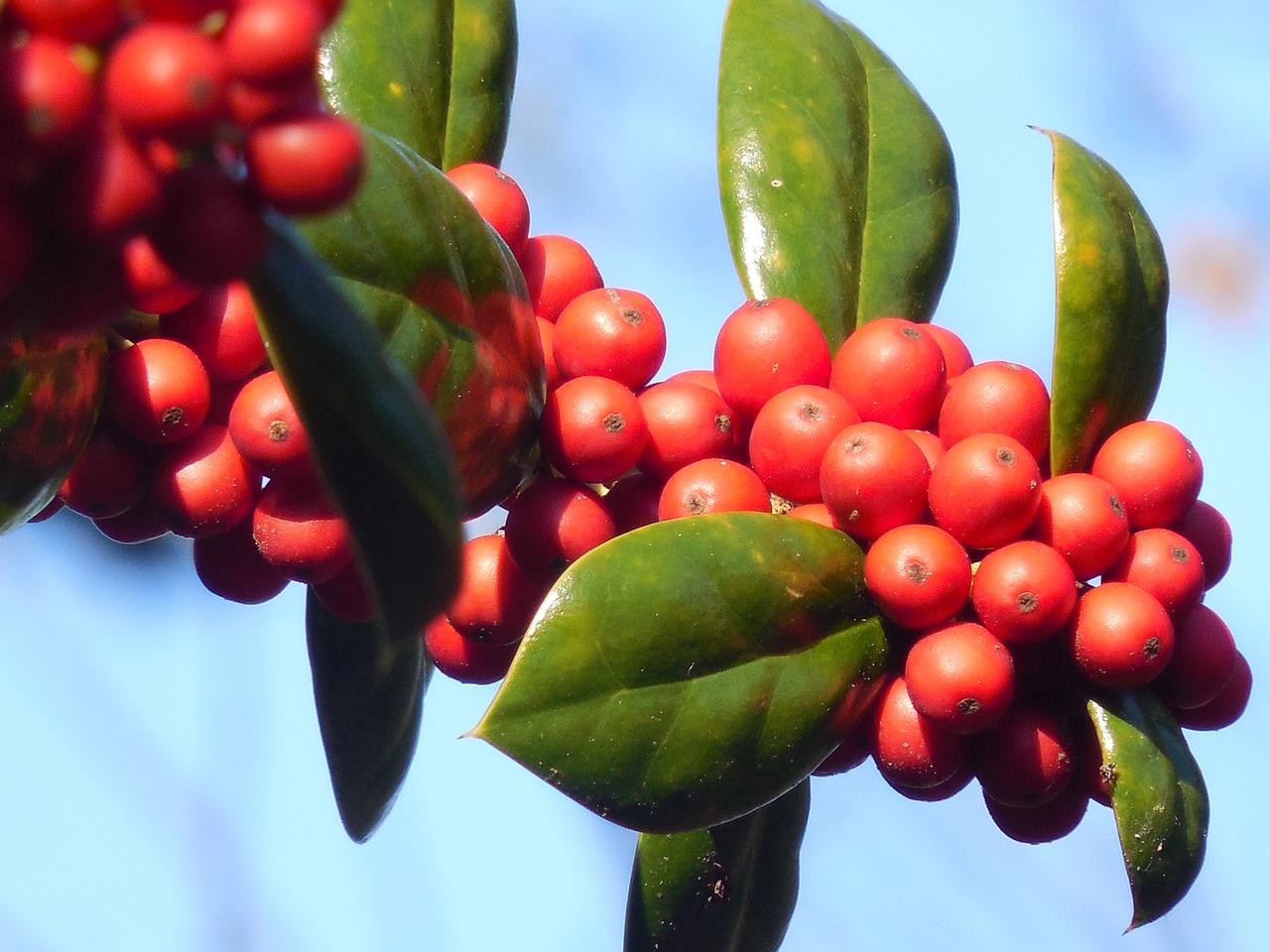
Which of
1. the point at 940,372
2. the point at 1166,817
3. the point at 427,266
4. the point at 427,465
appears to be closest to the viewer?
the point at 427,465

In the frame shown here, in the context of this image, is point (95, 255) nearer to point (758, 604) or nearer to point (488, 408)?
point (488, 408)

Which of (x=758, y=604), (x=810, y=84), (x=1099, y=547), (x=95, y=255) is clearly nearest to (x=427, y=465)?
(x=95, y=255)

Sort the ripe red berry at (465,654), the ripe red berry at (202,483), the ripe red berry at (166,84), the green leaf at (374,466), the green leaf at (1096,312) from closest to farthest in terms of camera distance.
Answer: the ripe red berry at (166,84), the green leaf at (374,466), the ripe red berry at (202,483), the green leaf at (1096,312), the ripe red berry at (465,654)

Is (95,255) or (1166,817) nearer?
(95,255)

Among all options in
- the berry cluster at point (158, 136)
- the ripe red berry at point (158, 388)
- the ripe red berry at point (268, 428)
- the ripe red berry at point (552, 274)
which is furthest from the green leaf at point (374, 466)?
the ripe red berry at point (552, 274)

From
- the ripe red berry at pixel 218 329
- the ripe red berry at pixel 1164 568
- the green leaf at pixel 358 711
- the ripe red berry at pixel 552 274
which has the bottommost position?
the green leaf at pixel 358 711

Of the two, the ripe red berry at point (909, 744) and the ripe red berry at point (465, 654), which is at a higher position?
the ripe red berry at point (909, 744)

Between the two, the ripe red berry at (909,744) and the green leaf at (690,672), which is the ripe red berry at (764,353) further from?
the ripe red berry at (909,744)

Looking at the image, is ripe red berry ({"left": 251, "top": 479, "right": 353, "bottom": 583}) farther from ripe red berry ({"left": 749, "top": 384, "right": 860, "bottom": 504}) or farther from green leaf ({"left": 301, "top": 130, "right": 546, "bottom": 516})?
ripe red berry ({"left": 749, "top": 384, "right": 860, "bottom": 504})
